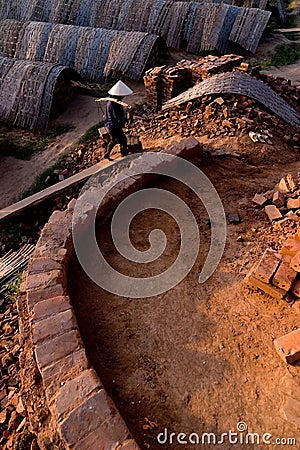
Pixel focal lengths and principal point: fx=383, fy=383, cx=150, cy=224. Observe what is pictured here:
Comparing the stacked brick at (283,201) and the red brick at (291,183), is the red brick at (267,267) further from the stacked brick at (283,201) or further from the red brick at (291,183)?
the red brick at (291,183)

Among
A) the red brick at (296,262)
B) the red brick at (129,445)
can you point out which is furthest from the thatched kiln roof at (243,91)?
the red brick at (129,445)

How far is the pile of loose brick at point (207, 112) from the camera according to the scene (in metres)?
6.84

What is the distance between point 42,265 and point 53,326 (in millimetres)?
741

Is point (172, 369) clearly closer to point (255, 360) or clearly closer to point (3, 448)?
point (255, 360)

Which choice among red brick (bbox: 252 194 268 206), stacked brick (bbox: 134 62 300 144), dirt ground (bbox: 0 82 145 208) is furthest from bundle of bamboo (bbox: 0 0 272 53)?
red brick (bbox: 252 194 268 206)

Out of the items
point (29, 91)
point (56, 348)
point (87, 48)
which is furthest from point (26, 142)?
point (56, 348)

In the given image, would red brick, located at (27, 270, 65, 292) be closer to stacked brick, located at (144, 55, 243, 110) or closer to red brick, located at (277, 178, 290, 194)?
red brick, located at (277, 178, 290, 194)

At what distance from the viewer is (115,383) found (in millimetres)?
3260

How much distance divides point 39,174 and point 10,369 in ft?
14.8

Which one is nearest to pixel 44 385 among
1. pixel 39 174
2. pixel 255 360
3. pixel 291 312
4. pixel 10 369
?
pixel 10 369

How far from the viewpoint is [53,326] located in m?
3.34

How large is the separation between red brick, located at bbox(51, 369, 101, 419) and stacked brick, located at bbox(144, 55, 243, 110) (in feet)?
22.6

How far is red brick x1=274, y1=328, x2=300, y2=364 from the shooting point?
10.4ft

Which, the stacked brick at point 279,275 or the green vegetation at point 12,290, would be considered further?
the green vegetation at point 12,290
